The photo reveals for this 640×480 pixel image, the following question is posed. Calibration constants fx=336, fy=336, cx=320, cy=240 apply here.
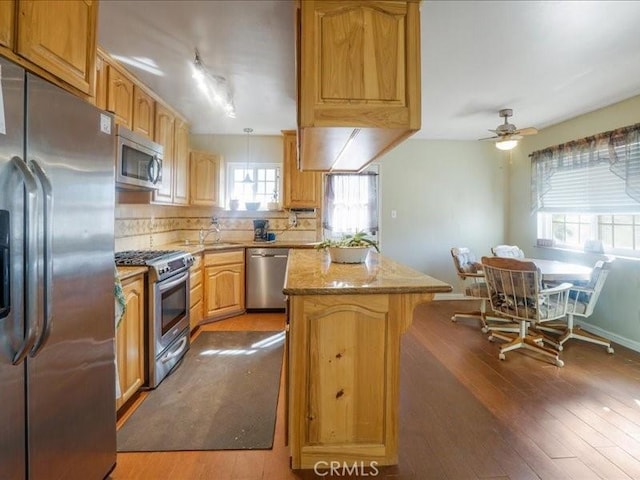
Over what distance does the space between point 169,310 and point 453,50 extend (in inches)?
113

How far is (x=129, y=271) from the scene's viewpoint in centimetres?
208

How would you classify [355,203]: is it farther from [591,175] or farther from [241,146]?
[591,175]

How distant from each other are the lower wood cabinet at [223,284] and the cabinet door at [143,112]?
4.63 ft

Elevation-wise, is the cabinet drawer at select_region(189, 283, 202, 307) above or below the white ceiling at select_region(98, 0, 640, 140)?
below

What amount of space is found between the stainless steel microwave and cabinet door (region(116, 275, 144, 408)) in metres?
0.71

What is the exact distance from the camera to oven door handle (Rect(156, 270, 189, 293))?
2.40 m

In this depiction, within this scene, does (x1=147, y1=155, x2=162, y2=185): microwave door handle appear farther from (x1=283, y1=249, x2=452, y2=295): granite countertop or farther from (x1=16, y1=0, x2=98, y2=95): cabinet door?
(x1=283, y1=249, x2=452, y2=295): granite countertop

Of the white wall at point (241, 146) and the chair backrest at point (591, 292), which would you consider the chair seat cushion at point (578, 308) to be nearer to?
the chair backrest at point (591, 292)

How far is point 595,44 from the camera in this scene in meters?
2.32

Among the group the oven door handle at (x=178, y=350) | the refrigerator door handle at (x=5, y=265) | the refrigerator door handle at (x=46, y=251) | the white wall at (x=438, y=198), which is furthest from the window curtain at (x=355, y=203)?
the refrigerator door handle at (x=5, y=265)

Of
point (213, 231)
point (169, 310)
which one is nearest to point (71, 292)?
point (169, 310)

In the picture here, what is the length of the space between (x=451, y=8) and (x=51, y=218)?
2.25 m

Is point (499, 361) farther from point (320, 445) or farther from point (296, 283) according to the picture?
point (296, 283)

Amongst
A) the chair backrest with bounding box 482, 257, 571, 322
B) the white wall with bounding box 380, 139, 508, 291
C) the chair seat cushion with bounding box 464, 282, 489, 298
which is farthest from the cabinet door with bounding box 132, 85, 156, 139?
the chair seat cushion with bounding box 464, 282, 489, 298
